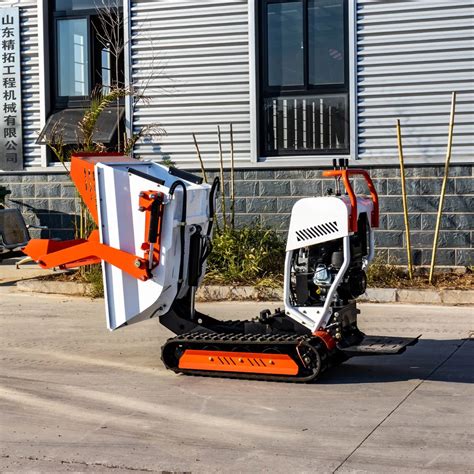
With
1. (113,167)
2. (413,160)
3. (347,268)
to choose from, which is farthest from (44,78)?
(347,268)

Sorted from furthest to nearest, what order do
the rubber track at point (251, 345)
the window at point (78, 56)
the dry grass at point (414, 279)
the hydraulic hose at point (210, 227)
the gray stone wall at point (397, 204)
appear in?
the window at point (78, 56), the gray stone wall at point (397, 204), the dry grass at point (414, 279), the hydraulic hose at point (210, 227), the rubber track at point (251, 345)

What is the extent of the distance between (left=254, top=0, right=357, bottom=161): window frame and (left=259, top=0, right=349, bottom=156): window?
1 centimetres

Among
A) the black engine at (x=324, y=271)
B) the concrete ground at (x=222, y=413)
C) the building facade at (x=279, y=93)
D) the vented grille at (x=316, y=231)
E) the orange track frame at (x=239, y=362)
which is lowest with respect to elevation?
the concrete ground at (x=222, y=413)

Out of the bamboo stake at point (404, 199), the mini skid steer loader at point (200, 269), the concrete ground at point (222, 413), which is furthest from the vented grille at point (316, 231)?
the bamboo stake at point (404, 199)

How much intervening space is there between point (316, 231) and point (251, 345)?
1062 millimetres

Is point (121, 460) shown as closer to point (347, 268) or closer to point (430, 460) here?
point (430, 460)

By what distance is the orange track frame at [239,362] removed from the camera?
7.77 meters

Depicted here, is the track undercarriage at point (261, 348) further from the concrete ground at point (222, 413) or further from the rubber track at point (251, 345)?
the concrete ground at point (222, 413)

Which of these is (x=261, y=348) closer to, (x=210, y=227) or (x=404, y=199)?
(x=210, y=227)

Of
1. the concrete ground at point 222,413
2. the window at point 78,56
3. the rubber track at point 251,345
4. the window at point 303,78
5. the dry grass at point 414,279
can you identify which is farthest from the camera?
the window at point 78,56

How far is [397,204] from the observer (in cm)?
1336

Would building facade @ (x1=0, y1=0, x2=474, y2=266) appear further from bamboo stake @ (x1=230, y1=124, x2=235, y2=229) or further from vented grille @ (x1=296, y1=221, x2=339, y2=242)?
vented grille @ (x1=296, y1=221, x2=339, y2=242)

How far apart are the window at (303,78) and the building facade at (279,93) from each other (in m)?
0.02

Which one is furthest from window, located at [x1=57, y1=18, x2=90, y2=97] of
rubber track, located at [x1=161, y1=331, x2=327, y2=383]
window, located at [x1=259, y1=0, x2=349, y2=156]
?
rubber track, located at [x1=161, y1=331, x2=327, y2=383]
